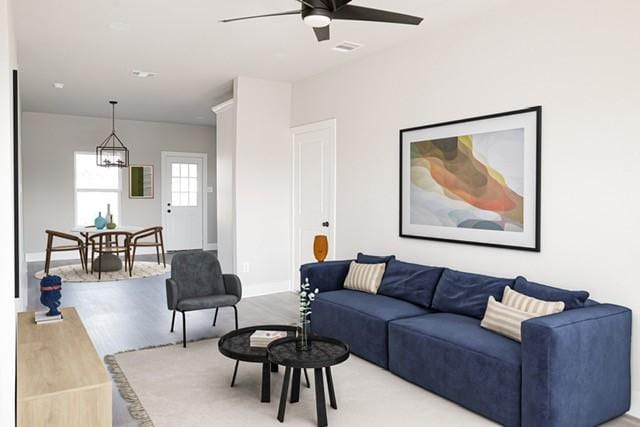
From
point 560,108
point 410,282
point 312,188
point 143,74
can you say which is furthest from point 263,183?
point 560,108

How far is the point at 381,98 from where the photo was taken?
5031 millimetres

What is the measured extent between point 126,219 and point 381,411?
8.53 m

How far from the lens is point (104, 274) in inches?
305

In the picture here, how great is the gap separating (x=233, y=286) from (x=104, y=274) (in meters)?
4.07

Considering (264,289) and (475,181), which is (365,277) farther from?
(264,289)

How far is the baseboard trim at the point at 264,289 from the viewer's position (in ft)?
20.5

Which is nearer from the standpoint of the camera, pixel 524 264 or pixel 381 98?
pixel 524 264

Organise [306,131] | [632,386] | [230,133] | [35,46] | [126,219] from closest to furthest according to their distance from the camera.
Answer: [632,386] → [35,46] → [306,131] → [230,133] → [126,219]

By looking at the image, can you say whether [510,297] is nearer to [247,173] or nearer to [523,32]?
[523,32]

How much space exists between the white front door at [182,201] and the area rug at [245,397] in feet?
23.0

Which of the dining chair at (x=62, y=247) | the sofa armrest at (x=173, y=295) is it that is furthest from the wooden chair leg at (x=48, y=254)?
the sofa armrest at (x=173, y=295)

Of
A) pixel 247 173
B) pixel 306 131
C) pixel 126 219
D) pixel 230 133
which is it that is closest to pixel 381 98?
pixel 306 131

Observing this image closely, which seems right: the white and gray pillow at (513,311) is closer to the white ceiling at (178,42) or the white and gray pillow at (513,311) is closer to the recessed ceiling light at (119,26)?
the white ceiling at (178,42)

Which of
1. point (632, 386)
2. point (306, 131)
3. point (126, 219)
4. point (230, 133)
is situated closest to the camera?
point (632, 386)
